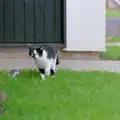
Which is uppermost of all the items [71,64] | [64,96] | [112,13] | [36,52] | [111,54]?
[112,13]

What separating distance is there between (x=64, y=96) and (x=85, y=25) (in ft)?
7.79

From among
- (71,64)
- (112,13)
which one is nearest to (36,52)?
(71,64)

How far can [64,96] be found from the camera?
20.5 ft

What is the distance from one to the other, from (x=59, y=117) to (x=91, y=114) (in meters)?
0.39

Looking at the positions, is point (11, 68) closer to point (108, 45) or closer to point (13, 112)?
point (108, 45)

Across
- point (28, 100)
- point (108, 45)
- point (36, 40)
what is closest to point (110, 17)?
point (108, 45)

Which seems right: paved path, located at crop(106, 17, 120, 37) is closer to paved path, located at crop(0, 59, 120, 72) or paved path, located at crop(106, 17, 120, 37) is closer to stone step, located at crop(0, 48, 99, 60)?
stone step, located at crop(0, 48, 99, 60)

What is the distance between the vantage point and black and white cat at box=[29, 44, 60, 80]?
6988mm

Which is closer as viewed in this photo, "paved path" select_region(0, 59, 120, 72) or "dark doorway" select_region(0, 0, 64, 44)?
"paved path" select_region(0, 59, 120, 72)

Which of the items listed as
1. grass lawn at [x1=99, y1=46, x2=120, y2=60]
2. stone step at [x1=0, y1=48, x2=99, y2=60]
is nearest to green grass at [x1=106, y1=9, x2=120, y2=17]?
grass lawn at [x1=99, y1=46, x2=120, y2=60]

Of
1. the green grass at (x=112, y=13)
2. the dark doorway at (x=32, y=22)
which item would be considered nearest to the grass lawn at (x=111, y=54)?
the green grass at (x=112, y=13)

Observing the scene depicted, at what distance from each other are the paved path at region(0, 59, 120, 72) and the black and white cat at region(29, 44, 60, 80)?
0.79 m

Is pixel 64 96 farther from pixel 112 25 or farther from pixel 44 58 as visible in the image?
pixel 112 25

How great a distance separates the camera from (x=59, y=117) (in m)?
5.37
